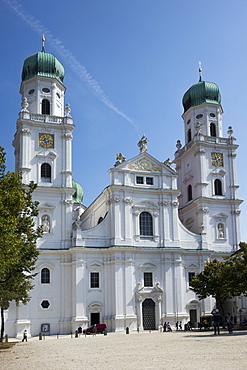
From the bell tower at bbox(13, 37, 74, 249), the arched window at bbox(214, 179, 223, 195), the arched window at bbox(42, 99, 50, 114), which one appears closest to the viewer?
the bell tower at bbox(13, 37, 74, 249)

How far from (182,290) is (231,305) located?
705cm

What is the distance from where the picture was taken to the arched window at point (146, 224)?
181 ft

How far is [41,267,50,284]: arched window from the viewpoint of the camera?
50.9 meters

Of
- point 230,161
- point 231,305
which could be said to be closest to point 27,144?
point 230,161

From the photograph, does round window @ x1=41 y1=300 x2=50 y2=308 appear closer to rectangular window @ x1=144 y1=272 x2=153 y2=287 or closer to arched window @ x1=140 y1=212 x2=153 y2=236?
rectangular window @ x1=144 y1=272 x2=153 y2=287

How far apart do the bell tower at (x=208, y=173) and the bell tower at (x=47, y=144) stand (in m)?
16.8

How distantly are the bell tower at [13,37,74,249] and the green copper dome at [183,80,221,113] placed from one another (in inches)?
711

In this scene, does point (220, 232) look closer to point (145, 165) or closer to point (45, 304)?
point (145, 165)

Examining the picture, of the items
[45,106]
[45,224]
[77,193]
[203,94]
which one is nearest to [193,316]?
Answer: [45,224]

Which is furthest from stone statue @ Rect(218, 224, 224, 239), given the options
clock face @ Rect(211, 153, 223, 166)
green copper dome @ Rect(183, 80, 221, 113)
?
green copper dome @ Rect(183, 80, 221, 113)

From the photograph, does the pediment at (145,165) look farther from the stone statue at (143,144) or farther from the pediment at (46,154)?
the pediment at (46,154)

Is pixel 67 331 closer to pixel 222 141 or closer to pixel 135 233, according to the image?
pixel 135 233

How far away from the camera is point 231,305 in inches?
2239

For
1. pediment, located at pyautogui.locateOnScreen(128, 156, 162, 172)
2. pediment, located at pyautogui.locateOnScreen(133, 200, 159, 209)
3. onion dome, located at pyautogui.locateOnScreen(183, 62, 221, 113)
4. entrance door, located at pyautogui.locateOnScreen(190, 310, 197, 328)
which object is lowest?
entrance door, located at pyautogui.locateOnScreen(190, 310, 197, 328)
